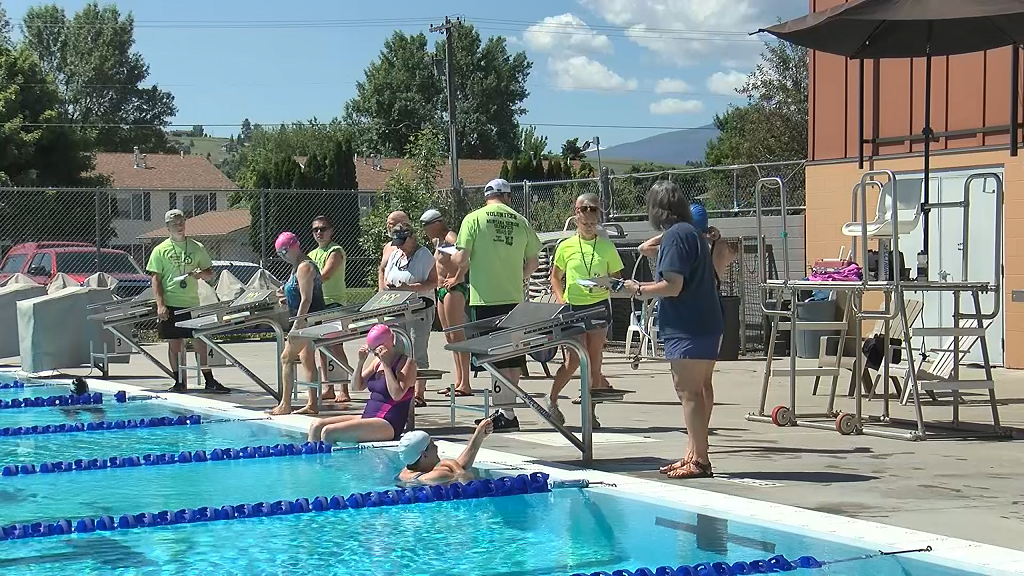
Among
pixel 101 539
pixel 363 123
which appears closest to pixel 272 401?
pixel 101 539

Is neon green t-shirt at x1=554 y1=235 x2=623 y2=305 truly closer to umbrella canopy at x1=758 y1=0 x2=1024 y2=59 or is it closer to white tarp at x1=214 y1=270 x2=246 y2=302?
umbrella canopy at x1=758 y1=0 x2=1024 y2=59

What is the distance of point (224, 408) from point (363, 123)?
7458 centimetres

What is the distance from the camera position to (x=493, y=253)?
10148 mm

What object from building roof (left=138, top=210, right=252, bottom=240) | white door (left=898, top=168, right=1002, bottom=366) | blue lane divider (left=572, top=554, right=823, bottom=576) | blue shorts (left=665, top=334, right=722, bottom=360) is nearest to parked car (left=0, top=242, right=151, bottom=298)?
white door (left=898, top=168, right=1002, bottom=366)

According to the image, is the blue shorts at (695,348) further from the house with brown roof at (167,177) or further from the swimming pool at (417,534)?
the house with brown roof at (167,177)

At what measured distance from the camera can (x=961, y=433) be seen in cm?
941

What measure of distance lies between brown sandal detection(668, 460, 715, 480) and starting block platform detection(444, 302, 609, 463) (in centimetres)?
77

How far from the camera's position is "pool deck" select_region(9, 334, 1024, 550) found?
21.4 ft

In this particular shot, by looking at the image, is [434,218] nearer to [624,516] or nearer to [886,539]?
[624,516]

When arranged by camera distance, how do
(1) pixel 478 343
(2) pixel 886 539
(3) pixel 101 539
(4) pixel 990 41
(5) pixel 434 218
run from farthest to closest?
(5) pixel 434 218 → (4) pixel 990 41 → (1) pixel 478 343 → (3) pixel 101 539 → (2) pixel 886 539

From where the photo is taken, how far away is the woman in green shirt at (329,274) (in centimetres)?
1188

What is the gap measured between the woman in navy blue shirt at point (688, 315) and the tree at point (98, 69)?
87.8m

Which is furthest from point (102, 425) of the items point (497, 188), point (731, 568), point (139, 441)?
point (731, 568)

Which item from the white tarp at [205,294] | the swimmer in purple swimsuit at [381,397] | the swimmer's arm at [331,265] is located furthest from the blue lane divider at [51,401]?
the swimmer in purple swimsuit at [381,397]
